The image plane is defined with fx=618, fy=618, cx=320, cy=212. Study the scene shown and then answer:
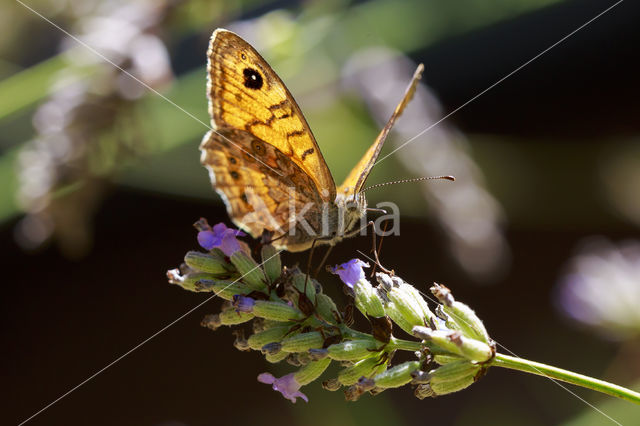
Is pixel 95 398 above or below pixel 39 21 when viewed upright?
below

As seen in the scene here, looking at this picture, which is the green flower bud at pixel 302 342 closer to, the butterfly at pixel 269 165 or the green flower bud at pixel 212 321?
the green flower bud at pixel 212 321

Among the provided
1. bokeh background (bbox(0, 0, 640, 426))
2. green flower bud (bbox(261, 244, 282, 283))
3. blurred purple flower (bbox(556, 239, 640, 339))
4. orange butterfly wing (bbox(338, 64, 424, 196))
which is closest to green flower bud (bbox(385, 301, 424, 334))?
green flower bud (bbox(261, 244, 282, 283))

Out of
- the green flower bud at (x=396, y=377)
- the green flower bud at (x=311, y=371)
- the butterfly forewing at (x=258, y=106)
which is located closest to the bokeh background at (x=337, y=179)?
the butterfly forewing at (x=258, y=106)

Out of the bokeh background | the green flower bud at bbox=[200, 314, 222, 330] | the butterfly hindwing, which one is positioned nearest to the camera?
the green flower bud at bbox=[200, 314, 222, 330]

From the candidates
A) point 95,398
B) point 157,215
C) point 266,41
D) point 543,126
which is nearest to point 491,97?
point 543,126

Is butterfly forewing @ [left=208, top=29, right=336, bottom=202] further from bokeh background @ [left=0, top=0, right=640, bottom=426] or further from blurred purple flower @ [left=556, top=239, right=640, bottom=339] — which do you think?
blurred purple flower @ [left=556, top=239, right=640, bottom=339]

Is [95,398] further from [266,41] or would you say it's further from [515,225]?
[515,225]
